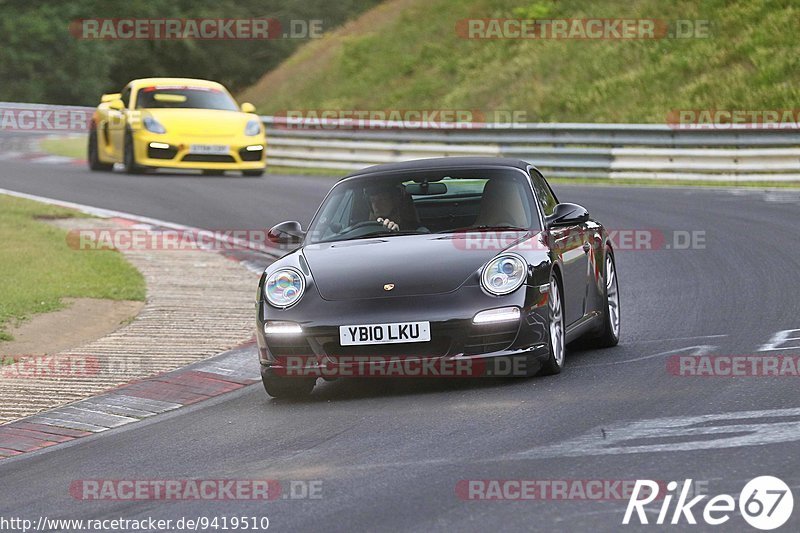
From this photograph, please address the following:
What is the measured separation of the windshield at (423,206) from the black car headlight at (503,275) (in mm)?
737

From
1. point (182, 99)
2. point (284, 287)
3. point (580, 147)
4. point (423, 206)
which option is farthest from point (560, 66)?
point (284, 287)

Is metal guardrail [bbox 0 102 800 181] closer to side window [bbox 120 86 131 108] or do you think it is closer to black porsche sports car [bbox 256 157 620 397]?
side window [bbox 120 86 131 108]

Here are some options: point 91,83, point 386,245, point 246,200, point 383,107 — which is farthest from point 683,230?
point 91,83

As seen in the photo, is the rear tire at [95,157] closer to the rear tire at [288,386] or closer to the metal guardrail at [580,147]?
the metal guardrail at [580,147]

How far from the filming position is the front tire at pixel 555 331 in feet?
28.4

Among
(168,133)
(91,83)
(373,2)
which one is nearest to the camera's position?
(168,133)

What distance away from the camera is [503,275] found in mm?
8469

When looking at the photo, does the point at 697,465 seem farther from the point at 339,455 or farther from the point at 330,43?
the point at 330,43

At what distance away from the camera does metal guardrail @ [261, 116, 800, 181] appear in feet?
75.8

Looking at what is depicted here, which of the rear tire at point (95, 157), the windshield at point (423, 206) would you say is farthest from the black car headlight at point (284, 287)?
the rear tire at point (95, 157)

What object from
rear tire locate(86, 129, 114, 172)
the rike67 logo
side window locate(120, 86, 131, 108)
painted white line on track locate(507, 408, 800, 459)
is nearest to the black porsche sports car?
painted white line on track locate(507, 408, 800, 459)

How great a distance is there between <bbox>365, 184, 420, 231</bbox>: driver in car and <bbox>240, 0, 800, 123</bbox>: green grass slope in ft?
63.6

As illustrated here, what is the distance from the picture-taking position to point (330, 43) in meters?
47.7

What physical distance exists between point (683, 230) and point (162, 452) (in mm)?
10378
